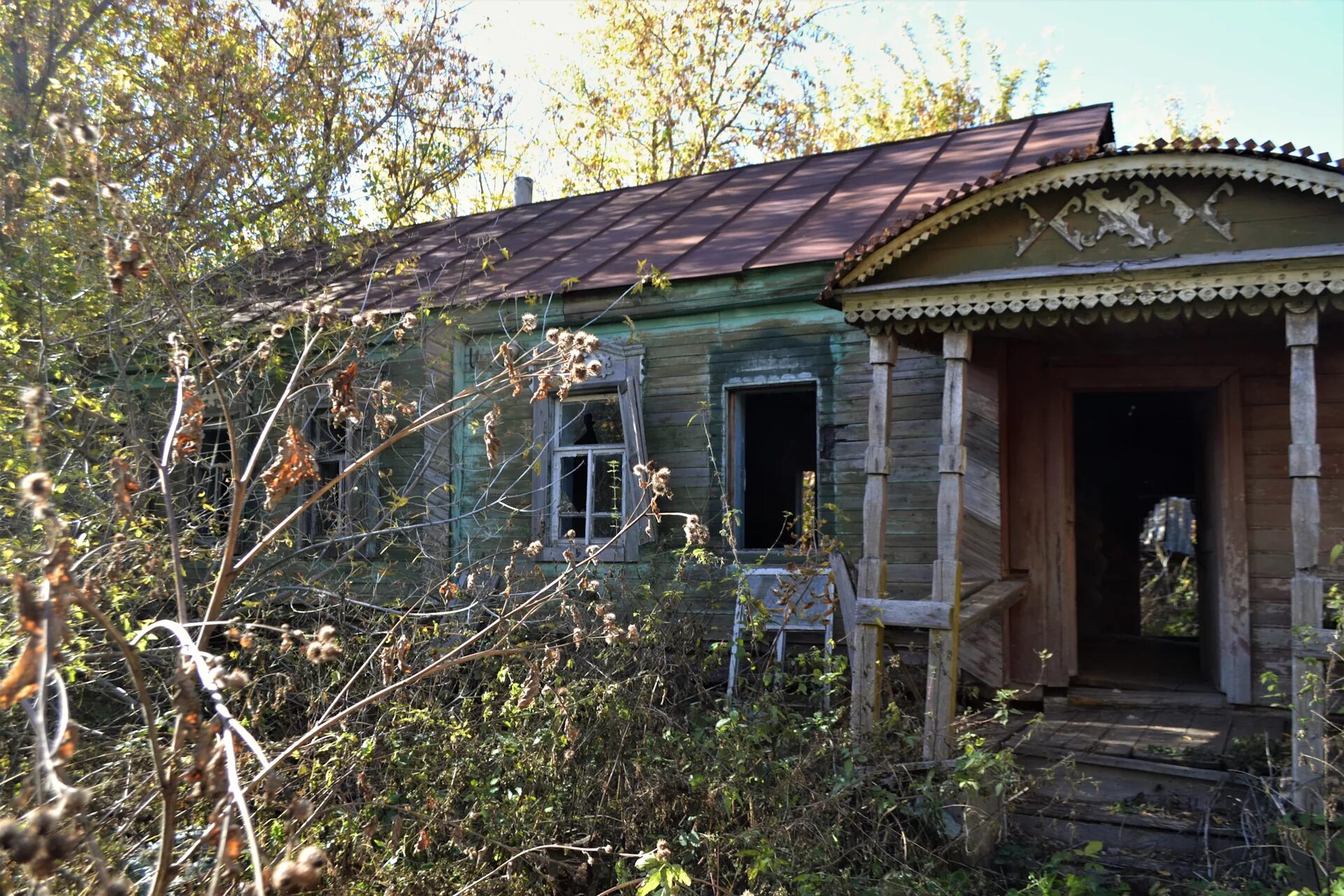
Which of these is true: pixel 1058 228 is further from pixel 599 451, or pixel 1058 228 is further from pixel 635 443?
pixel 599 451

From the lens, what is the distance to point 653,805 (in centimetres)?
556

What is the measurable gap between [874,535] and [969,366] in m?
1.91

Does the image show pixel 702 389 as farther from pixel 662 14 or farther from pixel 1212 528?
pixel 662 14

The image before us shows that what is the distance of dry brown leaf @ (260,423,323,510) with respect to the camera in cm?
293

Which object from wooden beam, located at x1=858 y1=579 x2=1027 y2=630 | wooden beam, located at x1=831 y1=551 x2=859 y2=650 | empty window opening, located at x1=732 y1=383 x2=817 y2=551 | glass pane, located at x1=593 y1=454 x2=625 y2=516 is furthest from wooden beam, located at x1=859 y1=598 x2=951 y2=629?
empty window opening, located at x1=732 y1=383 x2=817 y2=551

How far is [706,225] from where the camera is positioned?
36.1 ft

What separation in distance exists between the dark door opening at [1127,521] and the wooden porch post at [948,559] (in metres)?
4.39

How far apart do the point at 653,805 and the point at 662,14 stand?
23060 millimetres

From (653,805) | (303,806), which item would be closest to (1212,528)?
(653,805)

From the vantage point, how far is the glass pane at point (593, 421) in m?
9.94

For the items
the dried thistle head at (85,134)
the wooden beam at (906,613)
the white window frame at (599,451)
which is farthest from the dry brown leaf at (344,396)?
the white window frame at (599,451)

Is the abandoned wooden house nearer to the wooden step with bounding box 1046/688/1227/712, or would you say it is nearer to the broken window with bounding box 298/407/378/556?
the wooden step with bounding box 1046/688/1227/712

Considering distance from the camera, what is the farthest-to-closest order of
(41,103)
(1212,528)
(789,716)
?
(41,103), (1212,528), (789,716)

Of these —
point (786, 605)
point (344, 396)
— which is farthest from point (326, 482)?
point (344, 396)
